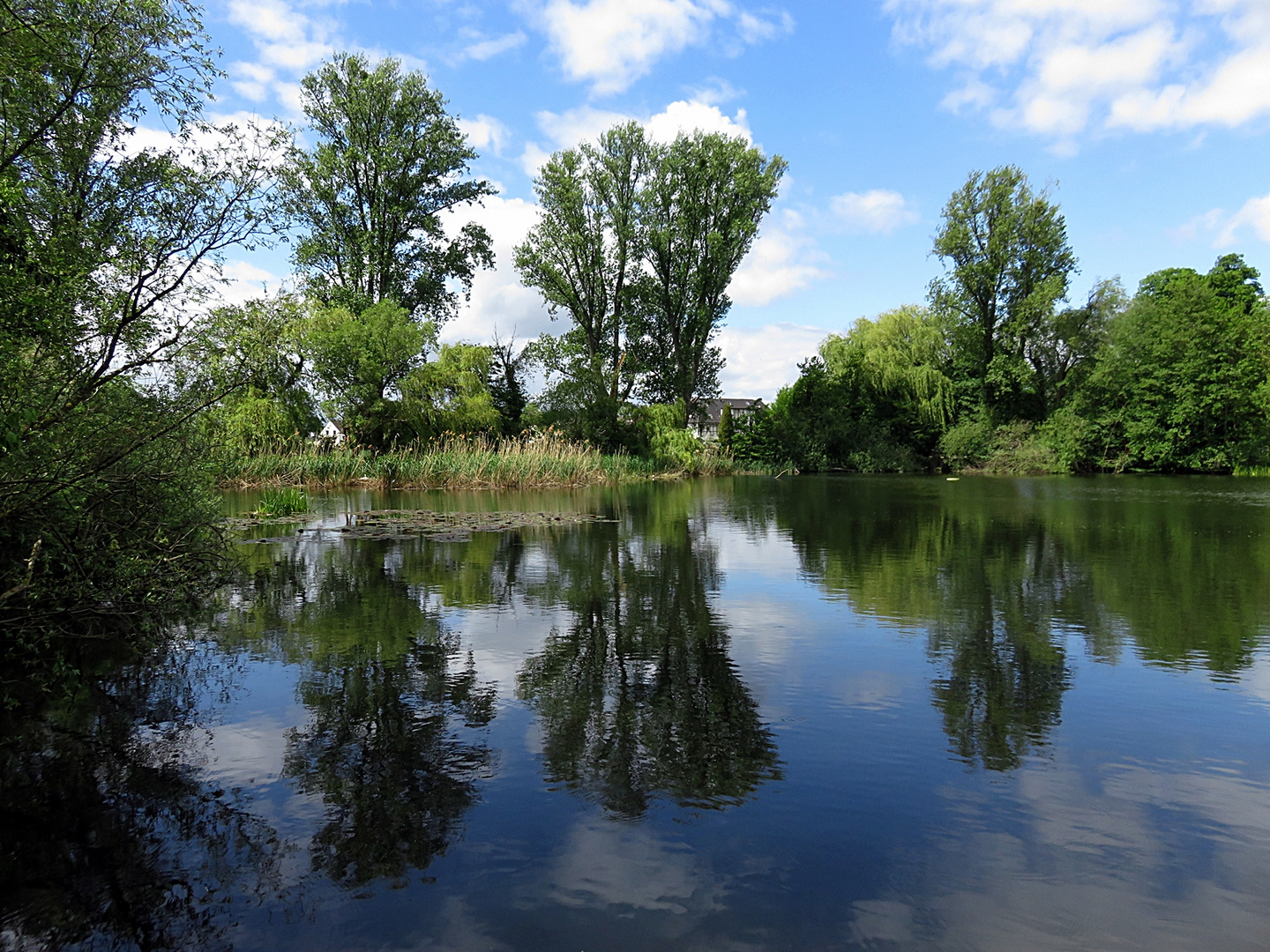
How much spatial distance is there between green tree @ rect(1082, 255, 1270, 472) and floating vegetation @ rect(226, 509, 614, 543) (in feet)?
104

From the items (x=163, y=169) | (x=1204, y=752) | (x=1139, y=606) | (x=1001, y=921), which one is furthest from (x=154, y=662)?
(x=1139, y=606)

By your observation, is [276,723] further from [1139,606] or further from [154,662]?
[1139,606]

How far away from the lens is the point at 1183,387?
34562 mm

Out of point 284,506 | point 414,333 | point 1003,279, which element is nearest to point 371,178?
point 414,333

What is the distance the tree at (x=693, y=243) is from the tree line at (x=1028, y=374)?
7.60 m

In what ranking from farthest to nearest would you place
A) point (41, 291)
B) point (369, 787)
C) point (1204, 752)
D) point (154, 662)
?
1. point (154, 662)
2. point (41, 291)
3. point (1204, 752)
4. point (369, 787)

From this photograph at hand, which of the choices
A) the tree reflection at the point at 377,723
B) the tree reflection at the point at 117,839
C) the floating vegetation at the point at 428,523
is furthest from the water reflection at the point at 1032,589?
the floating vegetation at the point at 428,523

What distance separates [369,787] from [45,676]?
2.82m

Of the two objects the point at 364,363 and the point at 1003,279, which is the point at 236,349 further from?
the point at 1003,279

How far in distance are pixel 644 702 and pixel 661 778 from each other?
923 mm

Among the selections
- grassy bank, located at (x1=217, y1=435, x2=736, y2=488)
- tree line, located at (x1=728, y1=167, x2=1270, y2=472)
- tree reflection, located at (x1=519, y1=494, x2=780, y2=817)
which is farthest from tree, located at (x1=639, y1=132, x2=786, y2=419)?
tree reflection, located at (x1=519, y1=494, x2=780, y2=817)

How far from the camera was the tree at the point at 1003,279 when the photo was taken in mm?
39188

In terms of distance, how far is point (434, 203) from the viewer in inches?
1337

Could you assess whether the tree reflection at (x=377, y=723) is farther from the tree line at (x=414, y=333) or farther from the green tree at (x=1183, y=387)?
the green tree at (x=1183, y=387)
